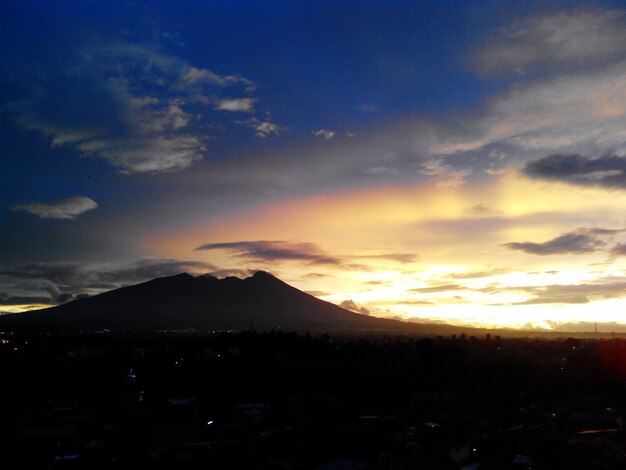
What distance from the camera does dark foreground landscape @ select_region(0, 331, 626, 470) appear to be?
35.1 ft

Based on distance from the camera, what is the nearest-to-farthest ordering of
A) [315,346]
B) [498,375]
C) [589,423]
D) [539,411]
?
[589,423] → [539,411] → [498,375] → [315,346]

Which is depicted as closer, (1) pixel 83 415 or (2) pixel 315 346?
(1) pixel 83 415

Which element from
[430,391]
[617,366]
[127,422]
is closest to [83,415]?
[127,422]

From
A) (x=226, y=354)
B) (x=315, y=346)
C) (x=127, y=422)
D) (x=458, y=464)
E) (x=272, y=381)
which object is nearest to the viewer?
(x=458, y=464)

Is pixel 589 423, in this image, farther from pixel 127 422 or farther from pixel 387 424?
pixel 127 422

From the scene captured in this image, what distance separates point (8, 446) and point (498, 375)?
22.6 m

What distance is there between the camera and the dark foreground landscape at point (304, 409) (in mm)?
10711

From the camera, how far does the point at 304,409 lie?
1540 cm

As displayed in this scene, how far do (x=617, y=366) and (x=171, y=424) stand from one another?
24.3 m

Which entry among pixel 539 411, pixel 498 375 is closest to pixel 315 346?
pixel 498 375

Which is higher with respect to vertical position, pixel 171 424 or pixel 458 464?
pixel 171 424

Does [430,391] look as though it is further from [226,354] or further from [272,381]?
[226,354]

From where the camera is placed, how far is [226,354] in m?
29.2

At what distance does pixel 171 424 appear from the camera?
494 inches
